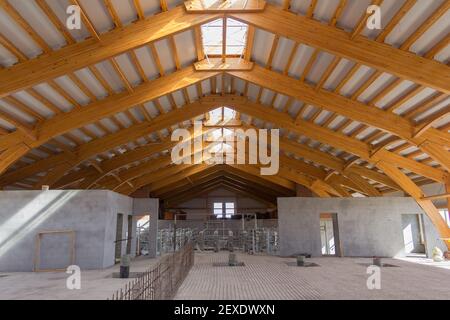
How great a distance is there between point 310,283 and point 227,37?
9.26m

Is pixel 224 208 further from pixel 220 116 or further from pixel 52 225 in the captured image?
pixel 52 225

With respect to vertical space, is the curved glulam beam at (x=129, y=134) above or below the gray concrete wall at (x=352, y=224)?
above

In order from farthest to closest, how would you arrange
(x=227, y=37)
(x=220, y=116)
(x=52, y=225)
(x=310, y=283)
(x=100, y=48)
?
(x=220, y=116) → (x=52, y=225) → (x=227, y=37) → (x=310, y=283) → (x=100, y=48)

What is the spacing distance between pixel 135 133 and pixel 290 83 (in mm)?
7955

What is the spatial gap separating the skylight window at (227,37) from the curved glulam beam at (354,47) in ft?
5.57

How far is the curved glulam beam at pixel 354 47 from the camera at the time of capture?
9.05 metres

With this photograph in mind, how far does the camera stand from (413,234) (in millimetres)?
23578

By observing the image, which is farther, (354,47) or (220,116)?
(220,116)

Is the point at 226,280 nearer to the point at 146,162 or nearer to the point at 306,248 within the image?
the point at 306,248

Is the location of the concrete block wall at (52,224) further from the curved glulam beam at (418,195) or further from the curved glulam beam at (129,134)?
the curved glulam beam at (418,195)

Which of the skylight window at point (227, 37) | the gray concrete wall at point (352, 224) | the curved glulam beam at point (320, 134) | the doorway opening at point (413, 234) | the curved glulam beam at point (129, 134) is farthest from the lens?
the doorway opening at point (413, 234)

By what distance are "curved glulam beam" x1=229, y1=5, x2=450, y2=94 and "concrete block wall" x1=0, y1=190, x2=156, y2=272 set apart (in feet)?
35.8

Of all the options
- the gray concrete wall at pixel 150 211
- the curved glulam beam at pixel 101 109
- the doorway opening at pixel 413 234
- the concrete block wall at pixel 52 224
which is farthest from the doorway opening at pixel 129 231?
the doorway opening at pixel 413 234

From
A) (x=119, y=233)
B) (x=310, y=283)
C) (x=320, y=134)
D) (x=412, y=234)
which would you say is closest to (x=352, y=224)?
(x=412, y=234)
